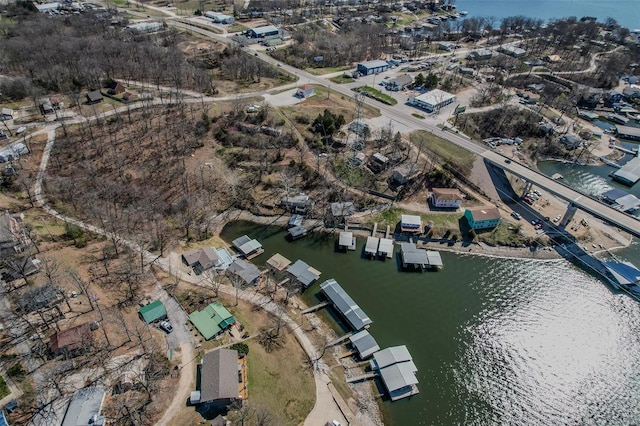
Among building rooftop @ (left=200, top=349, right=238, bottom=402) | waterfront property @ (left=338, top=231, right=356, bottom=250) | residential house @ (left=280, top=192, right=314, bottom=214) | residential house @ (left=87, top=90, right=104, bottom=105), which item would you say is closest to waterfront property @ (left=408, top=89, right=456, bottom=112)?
residential house @ (left=280, top=192, right=314, bottom=214)

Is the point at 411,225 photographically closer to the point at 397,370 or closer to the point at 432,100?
the point at 397,370

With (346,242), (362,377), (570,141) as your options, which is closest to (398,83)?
(570,141)

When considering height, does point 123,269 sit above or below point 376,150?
below

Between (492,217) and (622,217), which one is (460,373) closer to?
(492,217)

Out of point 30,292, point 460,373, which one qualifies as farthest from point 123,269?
point 460,373

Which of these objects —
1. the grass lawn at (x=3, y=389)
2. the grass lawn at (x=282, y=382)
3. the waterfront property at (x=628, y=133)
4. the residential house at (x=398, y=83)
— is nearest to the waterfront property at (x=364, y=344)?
the grass lawn at (x=282, y=382)

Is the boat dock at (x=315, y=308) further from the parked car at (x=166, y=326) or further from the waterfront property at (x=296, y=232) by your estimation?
the parked car at (x=166, y=326)
